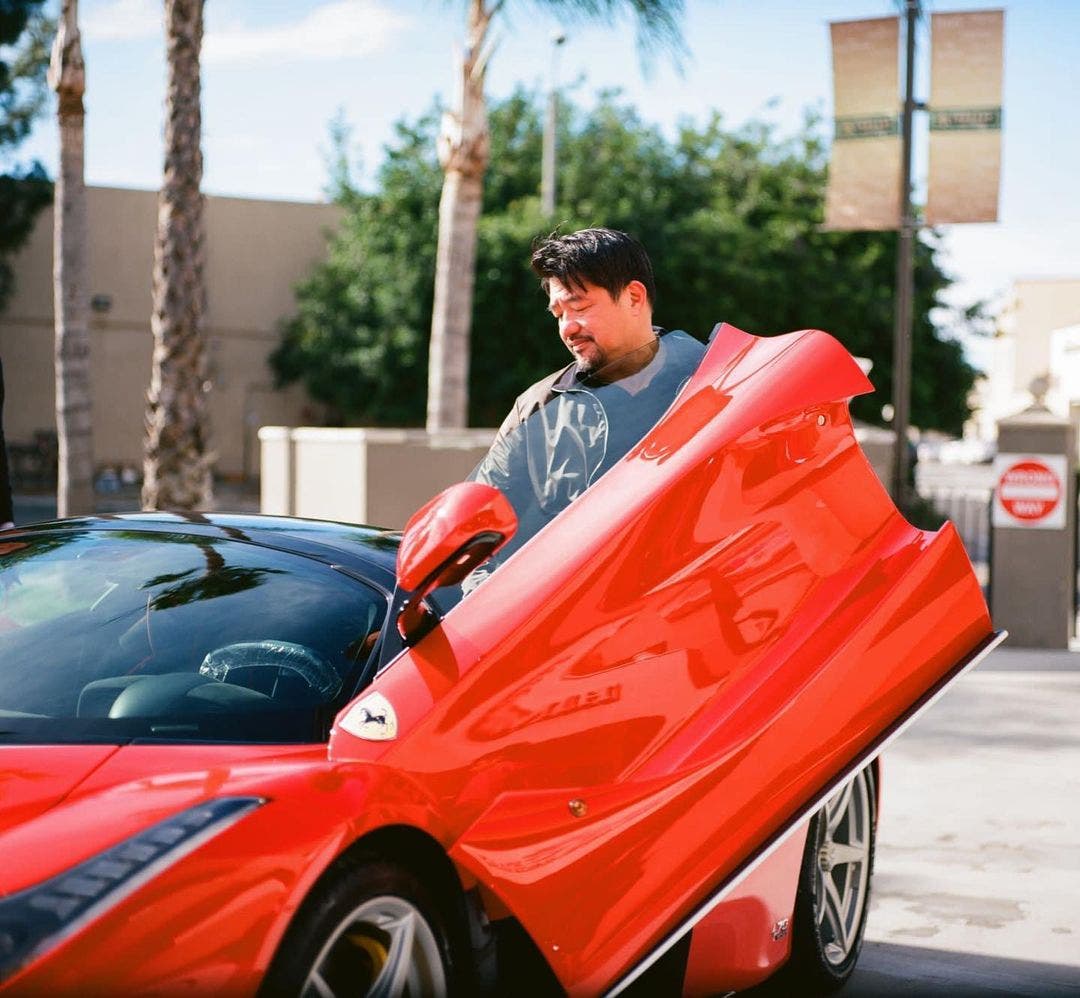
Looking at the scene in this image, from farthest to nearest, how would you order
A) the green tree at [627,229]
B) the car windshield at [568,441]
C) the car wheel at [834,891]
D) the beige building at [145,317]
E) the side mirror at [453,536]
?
the beige building at [145,317] < the green tree at [627,229] < the car wheel at [834,891] < the car windshield at [568,441] < the side mirror at [453,536]

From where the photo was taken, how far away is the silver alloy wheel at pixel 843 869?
14.1ft

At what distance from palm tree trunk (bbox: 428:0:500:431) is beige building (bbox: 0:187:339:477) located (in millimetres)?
21989

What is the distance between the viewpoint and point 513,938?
10.4 feet

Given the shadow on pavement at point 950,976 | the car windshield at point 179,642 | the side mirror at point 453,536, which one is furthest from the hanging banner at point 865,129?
the side mirror at point 453,536

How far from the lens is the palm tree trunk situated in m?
14.8

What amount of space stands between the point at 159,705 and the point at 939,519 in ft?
58.7

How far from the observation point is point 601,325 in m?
3.87

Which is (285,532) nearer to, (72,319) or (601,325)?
(601,325)

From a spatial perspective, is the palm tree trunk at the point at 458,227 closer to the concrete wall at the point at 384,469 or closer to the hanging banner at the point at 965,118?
the concrete wall at the point at 384,469

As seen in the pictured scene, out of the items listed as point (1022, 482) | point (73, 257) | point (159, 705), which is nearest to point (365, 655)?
point (159, 705)

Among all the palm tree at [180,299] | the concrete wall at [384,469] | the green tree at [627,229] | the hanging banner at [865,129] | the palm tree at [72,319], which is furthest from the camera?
the green tree at [627,229]

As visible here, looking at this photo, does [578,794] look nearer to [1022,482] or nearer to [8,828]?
[8,828]

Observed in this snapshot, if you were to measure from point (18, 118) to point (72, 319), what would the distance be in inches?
942

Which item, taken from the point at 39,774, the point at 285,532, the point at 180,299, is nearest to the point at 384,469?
the point at 180,299
